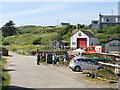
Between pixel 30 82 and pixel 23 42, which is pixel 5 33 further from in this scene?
pixel 30 82

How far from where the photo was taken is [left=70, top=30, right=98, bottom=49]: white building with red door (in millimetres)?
77581

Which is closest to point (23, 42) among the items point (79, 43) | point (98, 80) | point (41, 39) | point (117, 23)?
point (41, 39)

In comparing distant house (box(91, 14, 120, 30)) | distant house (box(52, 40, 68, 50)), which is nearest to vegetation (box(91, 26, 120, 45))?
distant house (box(52, 40, 68, 50))

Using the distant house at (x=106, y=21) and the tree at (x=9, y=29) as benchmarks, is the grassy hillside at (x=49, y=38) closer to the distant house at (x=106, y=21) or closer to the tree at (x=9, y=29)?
the distant house at (x=106, y=21)

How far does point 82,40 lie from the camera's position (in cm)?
7981

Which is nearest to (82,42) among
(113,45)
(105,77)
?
(113,45)

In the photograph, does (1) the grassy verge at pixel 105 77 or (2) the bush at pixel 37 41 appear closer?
(1) the grassy verge at pixel 105 77

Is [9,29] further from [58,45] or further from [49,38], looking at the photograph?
[58,45]

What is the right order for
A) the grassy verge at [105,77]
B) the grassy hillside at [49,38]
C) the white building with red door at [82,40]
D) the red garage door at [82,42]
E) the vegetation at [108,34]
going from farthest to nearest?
the vegetation at [108,34] < the grassy hillside at [49,38] < the red garage door at [82,42] < the white building with red door at [82,40] < the grassy verge at [105,77]

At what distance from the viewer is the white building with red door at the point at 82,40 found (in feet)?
255

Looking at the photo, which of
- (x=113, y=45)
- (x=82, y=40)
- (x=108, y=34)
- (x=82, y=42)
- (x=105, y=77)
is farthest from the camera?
(x=108, y=34)

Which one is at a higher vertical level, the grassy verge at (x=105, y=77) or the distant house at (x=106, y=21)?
the distant house at (x=106, y=21)

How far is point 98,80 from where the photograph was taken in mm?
21953

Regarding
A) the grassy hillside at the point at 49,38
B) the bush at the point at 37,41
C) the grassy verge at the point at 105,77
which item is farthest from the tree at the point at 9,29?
the grassy verge at the point at 105,77
